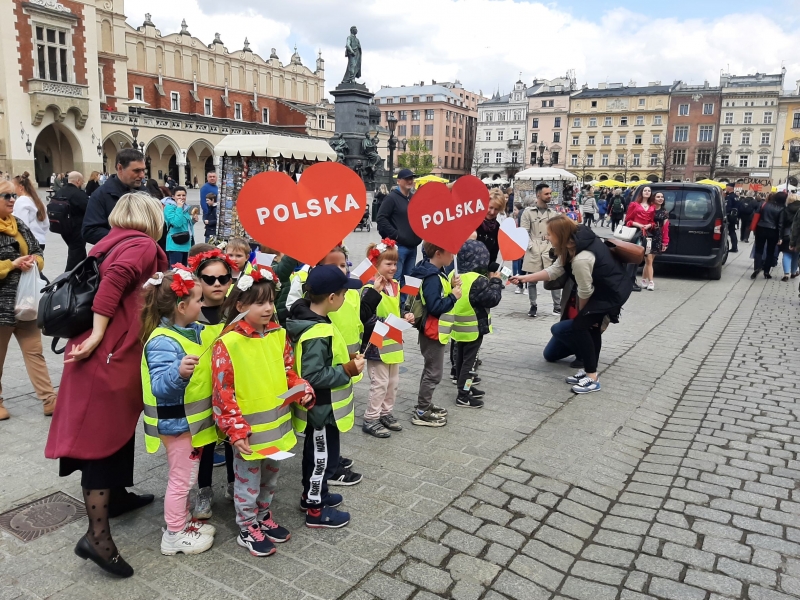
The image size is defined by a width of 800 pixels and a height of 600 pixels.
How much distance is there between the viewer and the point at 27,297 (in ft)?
15.2

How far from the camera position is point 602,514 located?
141 inches

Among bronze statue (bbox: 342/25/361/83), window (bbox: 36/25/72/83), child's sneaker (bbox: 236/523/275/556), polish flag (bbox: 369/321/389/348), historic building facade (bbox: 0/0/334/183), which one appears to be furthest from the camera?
window (bbox: 36/25/72/83)

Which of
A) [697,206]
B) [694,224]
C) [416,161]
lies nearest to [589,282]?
[694,224]

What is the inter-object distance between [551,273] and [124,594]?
455 centimetres

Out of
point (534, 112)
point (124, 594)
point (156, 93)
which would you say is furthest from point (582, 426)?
point (534, 112)

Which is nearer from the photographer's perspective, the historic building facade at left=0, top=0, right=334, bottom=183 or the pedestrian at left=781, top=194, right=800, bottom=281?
the pedestrian at left=781, top=194, right=800, bottom=281

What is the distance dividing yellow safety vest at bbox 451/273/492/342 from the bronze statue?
23790mm

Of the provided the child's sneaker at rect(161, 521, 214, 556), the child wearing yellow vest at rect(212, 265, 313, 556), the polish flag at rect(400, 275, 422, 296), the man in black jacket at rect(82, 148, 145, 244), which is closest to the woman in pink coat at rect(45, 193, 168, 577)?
the child's sneaker at rect(161, 521, 214, 556)

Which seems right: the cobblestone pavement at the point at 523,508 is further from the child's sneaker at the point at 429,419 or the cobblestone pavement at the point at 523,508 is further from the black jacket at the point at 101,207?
the black jacket at the point at 101,207

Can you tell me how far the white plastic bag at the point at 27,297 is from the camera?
15.1 feet

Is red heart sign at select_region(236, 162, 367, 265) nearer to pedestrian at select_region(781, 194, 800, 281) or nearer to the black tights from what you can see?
the black tights

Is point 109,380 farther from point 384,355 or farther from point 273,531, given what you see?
point 384,355

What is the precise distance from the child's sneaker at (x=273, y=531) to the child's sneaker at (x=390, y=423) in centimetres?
160

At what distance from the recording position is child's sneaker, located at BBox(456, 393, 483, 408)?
523cm
